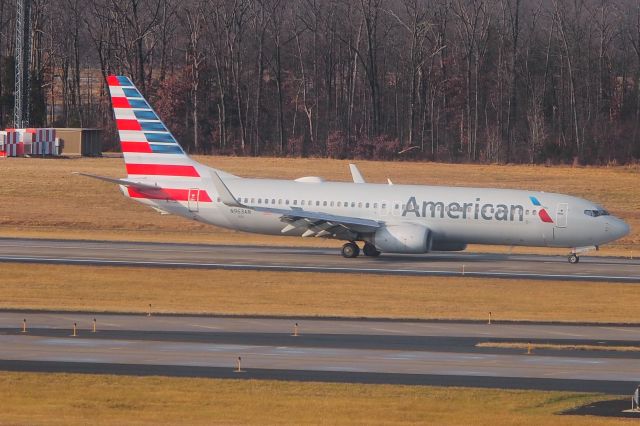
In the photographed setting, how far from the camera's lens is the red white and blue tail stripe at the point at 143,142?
5681cm

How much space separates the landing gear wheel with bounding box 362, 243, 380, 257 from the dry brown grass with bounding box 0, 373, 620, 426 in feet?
90.4

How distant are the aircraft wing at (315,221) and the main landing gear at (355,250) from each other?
0.42 meters

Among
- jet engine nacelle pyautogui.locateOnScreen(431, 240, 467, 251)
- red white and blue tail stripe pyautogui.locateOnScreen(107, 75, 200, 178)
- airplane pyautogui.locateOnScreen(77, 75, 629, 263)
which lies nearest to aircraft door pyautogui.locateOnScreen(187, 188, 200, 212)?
airplane pyautogui.locateOnScreen(77, 75, 629, 263)

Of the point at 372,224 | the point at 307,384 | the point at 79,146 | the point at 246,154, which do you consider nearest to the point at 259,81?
the point at 246,154

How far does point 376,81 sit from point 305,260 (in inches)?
2506

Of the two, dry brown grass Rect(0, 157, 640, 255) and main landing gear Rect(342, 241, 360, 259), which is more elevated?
dry brown grass Rect(0, 157, 640, 255)

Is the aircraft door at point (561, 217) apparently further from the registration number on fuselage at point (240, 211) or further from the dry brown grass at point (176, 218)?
the registration number on fuselage at point (240, 211)

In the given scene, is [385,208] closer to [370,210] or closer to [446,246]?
[370,210]

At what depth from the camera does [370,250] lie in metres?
54.3

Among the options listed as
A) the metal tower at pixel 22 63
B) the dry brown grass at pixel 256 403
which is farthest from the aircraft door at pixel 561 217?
the metal tower at pixel 22 63

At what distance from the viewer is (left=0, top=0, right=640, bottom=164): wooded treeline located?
364 ft

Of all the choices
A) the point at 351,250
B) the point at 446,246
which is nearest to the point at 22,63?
the point at 351,250

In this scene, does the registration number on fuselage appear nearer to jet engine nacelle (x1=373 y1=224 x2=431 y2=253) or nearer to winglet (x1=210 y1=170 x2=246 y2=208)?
winglet (x1=210 y1=170 x2=246 y2=208)

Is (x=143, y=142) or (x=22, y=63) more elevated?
(x=22, y=63)
